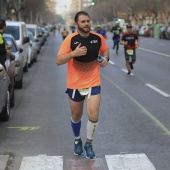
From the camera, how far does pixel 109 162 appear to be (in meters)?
6.42

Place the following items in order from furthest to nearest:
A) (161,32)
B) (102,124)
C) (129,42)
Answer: (161,32), (129,42), (102,124)

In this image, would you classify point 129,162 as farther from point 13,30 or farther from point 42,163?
point 13,30

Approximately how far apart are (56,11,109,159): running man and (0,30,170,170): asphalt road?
621 millimetres

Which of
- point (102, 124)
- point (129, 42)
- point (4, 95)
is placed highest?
point (4, 95)

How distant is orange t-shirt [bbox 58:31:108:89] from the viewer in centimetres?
640

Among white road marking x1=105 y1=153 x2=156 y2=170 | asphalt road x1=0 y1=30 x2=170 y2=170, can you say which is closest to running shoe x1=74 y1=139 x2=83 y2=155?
asphalt road x1=0 y1=30 x2=170 y2=170

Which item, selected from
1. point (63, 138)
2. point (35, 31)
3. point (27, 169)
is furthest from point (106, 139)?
point (35, 31)

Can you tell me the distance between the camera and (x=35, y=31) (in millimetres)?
32375

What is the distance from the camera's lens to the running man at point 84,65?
6.37 m

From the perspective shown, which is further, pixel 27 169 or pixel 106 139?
pixel 106 139

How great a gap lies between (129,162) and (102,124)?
2.71 meters

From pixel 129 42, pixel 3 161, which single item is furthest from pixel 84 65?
pixel 129 42

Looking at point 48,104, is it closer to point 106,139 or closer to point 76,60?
point 106,139

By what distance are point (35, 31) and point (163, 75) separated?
52.0ft
